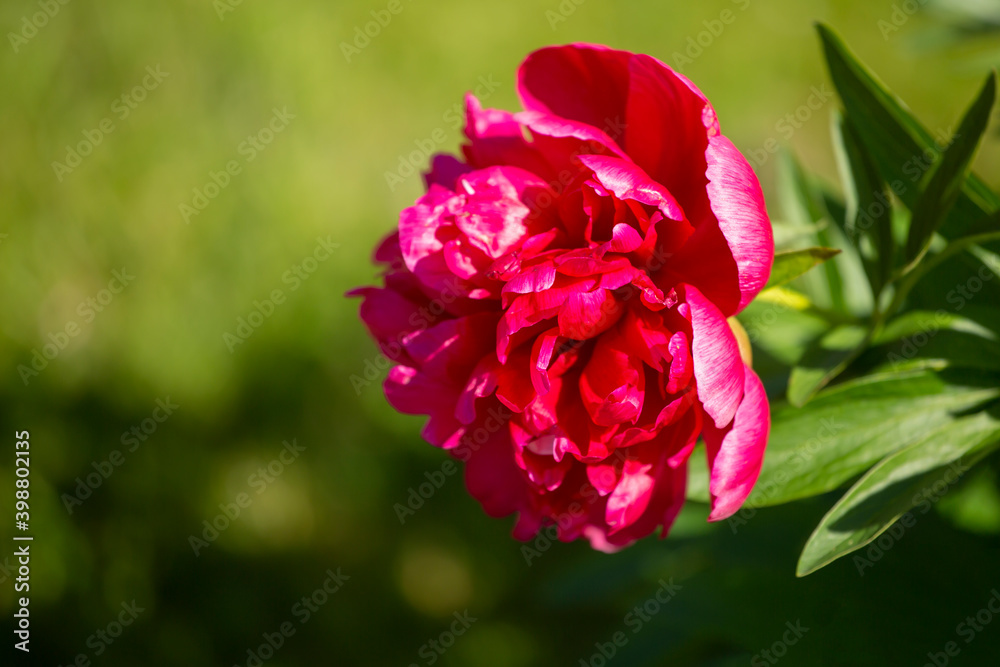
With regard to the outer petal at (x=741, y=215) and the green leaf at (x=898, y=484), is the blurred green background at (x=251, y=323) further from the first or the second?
the outer petal at (x=741, y=215)

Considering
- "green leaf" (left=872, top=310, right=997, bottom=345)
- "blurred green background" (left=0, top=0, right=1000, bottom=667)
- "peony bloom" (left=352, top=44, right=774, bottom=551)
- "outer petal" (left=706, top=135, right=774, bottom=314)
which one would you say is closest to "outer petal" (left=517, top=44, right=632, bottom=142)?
"peony bloom" (left=352, top=44, right=774, bottom=551)

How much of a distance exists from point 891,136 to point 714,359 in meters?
0.44

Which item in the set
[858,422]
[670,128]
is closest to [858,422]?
[858,422]

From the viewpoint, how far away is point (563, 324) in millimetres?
802

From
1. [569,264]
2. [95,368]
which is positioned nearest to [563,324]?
[569,264]

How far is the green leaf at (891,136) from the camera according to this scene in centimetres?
95

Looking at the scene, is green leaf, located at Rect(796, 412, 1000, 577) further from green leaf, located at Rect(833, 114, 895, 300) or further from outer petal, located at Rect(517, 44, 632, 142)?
outer petal, located at Rect(517, 44, 632, 142)

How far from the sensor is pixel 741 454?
762 mm

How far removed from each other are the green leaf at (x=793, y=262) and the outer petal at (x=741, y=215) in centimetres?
8

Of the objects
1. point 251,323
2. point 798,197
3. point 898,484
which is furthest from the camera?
point 251,323

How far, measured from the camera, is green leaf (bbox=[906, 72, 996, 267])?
832mm

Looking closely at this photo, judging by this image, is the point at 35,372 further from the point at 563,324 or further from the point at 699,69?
the point at 699,69

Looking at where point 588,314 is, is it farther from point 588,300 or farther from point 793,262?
point 793,262

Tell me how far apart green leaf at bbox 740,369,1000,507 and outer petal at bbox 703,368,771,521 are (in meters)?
0.13
